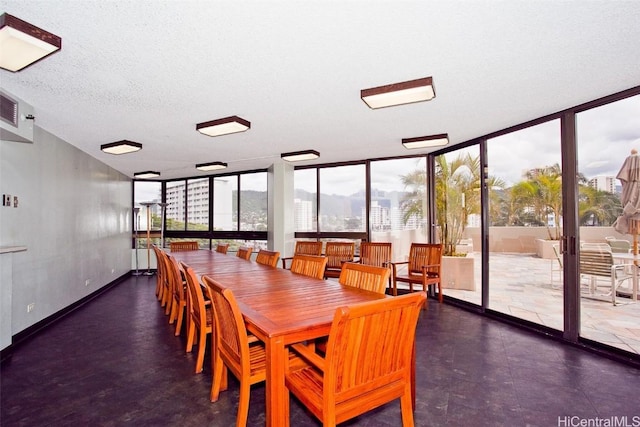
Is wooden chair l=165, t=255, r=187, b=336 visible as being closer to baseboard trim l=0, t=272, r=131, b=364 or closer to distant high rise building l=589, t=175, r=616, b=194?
baseboard trim l=0, t=272, r=131, b=364

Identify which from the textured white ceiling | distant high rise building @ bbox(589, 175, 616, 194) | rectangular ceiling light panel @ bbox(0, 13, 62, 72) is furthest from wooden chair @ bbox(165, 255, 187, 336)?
distant high rise building @ bbox(589, 175, 616, 194)

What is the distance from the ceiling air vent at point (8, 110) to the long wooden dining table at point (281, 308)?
2.36 meters

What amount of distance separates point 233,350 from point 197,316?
47.2 inches

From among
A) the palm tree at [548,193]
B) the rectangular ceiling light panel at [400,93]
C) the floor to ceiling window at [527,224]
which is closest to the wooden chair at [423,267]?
the floor to ceiling window at [527,224]

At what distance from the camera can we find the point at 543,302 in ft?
13.5

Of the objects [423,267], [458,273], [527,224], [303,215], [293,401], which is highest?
[303,215]

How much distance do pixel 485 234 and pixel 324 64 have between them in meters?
3.50

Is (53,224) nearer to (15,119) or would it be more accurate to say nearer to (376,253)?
(15,119)

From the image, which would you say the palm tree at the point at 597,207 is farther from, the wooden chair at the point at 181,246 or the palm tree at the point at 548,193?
the wooden chair at the point at 181,246

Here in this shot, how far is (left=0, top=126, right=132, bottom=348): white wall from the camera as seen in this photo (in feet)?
11.7

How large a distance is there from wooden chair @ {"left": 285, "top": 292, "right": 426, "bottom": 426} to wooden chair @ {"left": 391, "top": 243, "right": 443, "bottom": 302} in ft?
9.99

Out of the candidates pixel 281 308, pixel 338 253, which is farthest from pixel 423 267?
pixel 281 308

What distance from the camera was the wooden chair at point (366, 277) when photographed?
103 inches

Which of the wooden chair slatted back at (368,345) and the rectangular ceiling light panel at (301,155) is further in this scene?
the rectangular ceiling light panel at (301,155)
